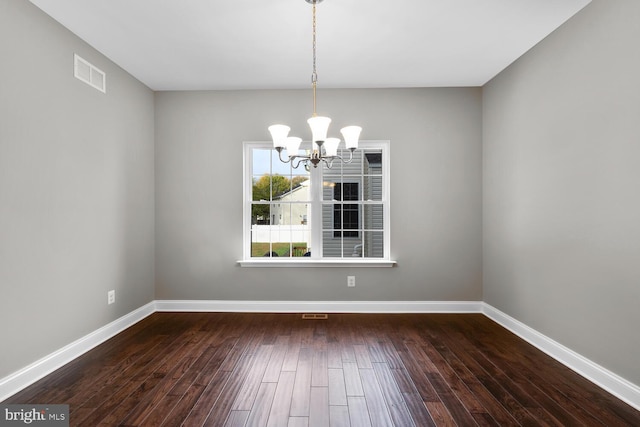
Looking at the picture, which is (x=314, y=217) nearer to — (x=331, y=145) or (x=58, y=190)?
(x=331, y=145)

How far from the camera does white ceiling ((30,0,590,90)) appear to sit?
2.44m

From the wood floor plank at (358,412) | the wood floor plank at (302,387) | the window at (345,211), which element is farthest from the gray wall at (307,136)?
the wood floor plank at (358,412)

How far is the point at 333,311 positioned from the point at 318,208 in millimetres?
1237

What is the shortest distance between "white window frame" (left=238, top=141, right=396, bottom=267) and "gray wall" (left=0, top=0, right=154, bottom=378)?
1.17 meters

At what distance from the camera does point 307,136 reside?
3998 mm

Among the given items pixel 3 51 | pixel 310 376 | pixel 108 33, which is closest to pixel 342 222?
pixel 310 376

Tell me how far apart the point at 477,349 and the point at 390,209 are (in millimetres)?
1714

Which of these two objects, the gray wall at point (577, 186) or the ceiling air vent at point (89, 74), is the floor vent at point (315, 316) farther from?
the ceiling air vent at point (89, 74)

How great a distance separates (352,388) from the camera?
7.52 ft

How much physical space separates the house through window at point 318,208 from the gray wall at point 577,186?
140cm

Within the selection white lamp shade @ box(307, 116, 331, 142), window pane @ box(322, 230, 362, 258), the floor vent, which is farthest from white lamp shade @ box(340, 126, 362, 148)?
the floor vent

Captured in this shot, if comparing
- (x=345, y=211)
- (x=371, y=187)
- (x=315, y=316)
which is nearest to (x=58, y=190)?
(x=315, y=316)

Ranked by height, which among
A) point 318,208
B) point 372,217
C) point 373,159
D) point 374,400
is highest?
point 373,159

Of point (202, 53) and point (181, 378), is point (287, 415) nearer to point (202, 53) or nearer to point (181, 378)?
point (181, 378)
